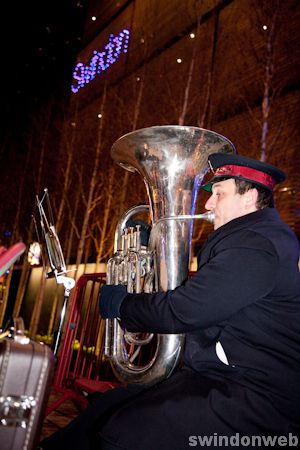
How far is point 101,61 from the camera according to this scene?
18.8 meters

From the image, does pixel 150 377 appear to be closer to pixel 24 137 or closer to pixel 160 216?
pixel 160 216

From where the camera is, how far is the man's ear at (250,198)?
210cm

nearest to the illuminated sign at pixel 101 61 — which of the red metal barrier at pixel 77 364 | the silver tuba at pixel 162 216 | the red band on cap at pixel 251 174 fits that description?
the red metal barrier at pixel 77 364

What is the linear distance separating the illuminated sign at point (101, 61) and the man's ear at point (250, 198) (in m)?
16.5

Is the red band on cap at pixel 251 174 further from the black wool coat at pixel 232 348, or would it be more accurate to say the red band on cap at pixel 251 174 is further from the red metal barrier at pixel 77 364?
the red metal barrier at pixel 77 364

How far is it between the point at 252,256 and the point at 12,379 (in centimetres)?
113

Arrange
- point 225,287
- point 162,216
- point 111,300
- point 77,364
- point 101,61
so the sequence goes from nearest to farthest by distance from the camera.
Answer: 1. point 225,287
2. point 111,300
3. point 162,216
4. point 77,364
5. point 101,61

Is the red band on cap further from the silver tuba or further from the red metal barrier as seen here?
the red metal barrier

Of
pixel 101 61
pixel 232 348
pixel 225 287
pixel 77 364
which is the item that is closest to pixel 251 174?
pixel 225 287

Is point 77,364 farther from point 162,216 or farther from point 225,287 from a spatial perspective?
point 225,287

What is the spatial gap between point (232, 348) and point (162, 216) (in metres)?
1.01

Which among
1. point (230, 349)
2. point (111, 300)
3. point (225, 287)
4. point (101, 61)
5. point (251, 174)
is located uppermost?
point (101, 61)

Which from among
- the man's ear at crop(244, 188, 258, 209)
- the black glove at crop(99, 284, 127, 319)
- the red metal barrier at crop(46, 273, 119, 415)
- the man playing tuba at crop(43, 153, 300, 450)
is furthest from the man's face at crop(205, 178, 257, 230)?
the red metal barrier at crop(46, 273, 119, 415)

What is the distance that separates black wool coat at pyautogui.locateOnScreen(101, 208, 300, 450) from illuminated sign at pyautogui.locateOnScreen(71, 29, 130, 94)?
17.0 m
